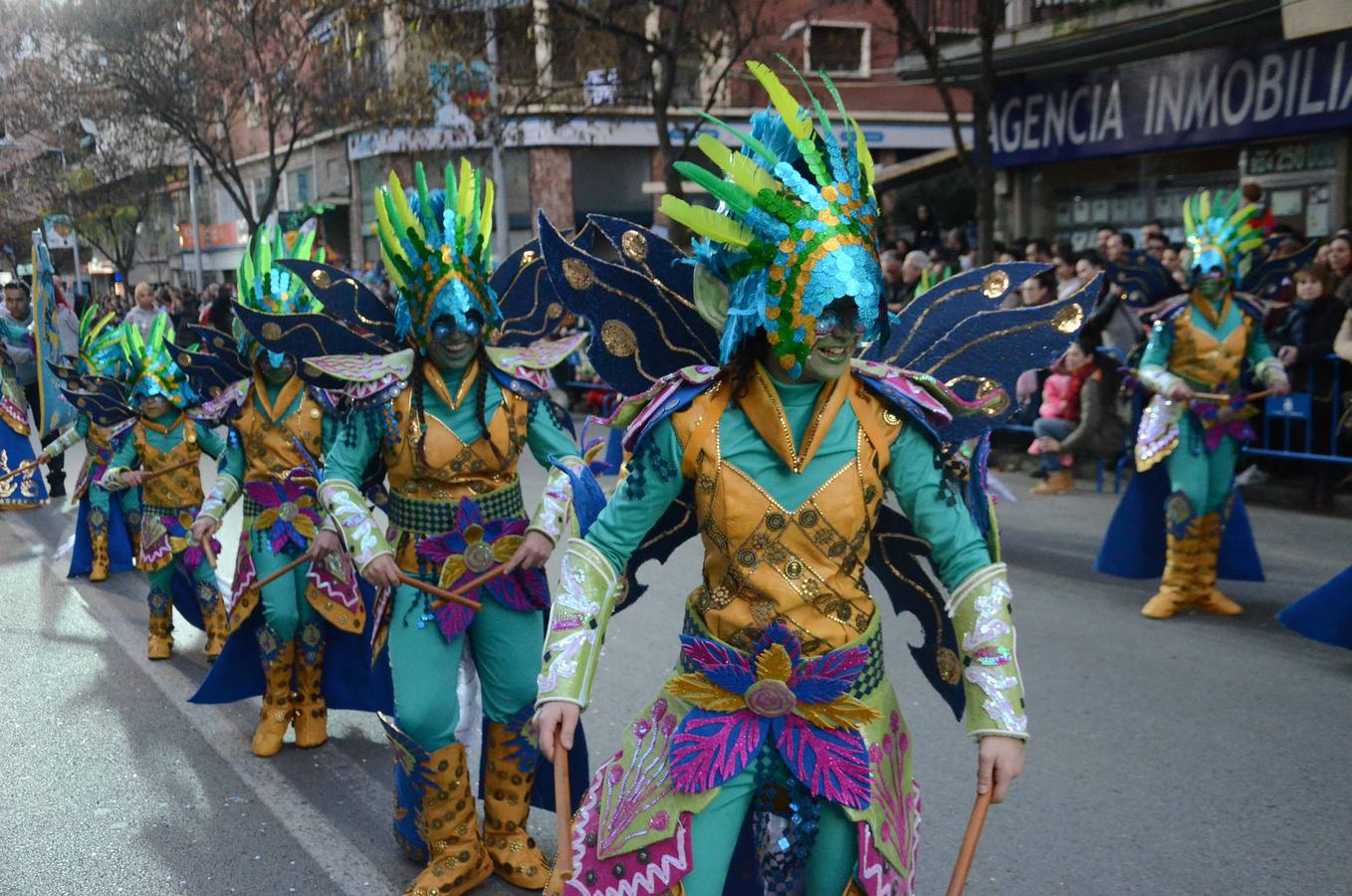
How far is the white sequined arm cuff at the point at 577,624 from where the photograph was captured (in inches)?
104

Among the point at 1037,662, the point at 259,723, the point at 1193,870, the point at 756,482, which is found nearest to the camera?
the point at 756,482

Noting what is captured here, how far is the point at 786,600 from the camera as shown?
266 centimetres

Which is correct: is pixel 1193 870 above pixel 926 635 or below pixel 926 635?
below

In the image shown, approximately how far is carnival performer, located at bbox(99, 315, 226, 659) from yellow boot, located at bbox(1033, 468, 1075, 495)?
6878 mm

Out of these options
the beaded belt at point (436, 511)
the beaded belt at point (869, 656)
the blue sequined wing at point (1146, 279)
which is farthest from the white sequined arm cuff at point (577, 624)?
the blue sequined wing at point (1146, 279)

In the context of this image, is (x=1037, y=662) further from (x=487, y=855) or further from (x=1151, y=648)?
(x=487, y=855)

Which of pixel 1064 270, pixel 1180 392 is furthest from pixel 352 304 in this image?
pixel 1064 270

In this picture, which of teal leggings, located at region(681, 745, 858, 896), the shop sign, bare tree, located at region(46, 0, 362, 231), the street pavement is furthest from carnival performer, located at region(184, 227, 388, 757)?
bare tree, located at region(46, 0, 362, 231)

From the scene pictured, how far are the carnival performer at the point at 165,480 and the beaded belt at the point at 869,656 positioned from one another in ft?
16.7

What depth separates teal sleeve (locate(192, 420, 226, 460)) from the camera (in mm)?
7398

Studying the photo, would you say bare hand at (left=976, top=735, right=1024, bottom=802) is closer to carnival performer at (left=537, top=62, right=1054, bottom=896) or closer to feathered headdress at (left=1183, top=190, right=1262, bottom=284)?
carnival performer at (left=537, top=62, right=1054, bottom=896)

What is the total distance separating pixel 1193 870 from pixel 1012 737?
Answer: 6.99ft

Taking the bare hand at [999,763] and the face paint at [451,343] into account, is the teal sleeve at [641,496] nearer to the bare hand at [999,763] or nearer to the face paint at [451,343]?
the bare hand at [999,763]

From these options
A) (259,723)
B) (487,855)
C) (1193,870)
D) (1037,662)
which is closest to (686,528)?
(487,855)
